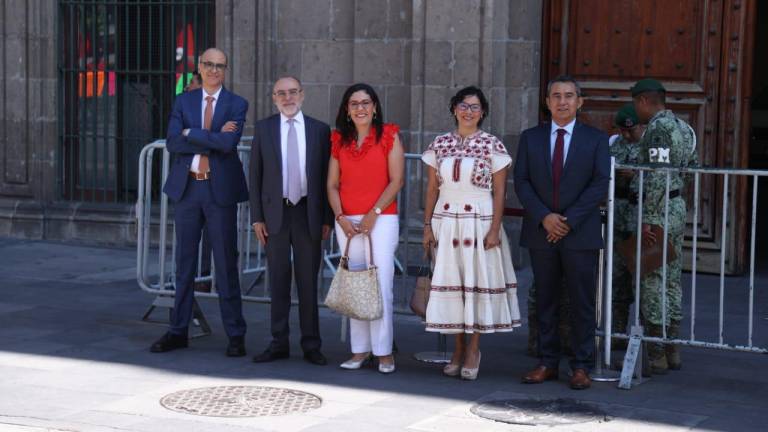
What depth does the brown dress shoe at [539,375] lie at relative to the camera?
26.2 feet

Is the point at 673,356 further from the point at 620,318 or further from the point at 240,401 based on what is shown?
the point at 240,401

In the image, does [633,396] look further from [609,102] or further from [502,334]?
[609,102]

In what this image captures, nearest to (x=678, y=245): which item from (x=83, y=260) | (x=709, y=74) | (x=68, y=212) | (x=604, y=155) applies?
(x=604, y=155)

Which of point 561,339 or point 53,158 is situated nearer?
point 561,339

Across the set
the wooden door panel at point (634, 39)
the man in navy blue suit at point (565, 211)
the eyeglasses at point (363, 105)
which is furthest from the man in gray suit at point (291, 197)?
the wooden door panel at point (634, 39)

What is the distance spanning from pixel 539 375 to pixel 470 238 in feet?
2.95

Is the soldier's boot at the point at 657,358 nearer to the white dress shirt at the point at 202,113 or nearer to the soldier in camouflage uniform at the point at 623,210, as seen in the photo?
the soldier in camouflage uniform at the point at 623,210

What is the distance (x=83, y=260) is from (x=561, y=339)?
5.96 m

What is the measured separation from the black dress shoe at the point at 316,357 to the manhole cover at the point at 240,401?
0.73 metres

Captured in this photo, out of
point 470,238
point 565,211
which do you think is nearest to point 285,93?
point 470,238

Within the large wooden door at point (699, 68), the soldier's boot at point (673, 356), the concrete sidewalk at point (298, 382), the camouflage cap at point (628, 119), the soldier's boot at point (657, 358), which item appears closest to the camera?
the concrete sidewalk at point (298, 382)

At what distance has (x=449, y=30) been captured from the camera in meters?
12.2

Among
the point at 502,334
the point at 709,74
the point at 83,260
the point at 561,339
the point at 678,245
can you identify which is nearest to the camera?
the point at 678,245

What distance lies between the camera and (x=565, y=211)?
788cm
